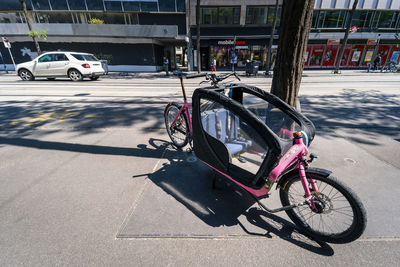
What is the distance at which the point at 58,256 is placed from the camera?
1604 mm

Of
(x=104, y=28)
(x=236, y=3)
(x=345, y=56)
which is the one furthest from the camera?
(x=345, y=56)

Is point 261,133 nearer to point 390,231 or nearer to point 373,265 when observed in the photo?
point 373,265

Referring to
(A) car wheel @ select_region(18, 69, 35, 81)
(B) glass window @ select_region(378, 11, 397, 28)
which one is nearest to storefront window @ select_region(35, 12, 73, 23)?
(A) car wheel @ select_region(18, 69, 35, 81)

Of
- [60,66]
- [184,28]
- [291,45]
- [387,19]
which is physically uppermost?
[387,19]

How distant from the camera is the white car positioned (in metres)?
11.3

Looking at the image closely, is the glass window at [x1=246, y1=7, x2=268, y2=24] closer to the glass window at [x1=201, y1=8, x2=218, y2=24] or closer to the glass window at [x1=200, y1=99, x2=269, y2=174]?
the glass window at [x1=201, y1=8, x2=218, y2=24]

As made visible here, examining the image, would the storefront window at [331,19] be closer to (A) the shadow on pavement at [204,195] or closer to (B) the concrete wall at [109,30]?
(B) the concrete wall at [109,30]

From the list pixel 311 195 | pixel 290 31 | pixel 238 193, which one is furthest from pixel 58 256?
pixel 290 31

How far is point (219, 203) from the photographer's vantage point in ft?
7.32

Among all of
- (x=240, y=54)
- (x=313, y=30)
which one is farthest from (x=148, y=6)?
(x=313, y=30)

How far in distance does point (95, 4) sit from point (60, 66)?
14.5 metres

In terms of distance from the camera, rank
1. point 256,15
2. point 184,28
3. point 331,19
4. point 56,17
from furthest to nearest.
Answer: point 331,19 → point 56,17 → point 256,15 → point 184,28

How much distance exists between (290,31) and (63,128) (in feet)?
17.9

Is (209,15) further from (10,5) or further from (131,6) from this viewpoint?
(10,5)
